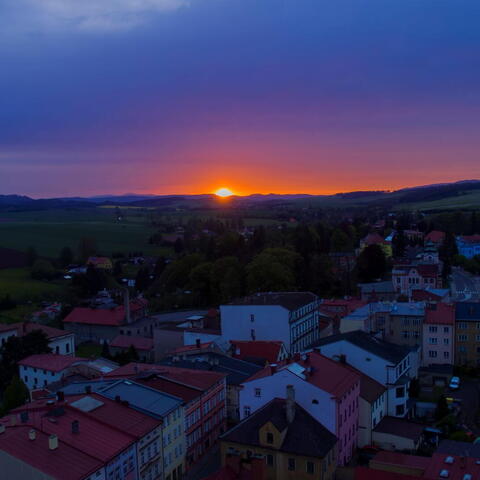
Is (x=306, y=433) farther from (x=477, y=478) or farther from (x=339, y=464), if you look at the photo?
(x=477, y=478)

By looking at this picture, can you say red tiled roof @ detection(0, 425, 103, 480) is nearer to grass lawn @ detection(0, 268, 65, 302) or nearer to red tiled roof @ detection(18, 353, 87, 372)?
red tiled roof @ detection(18, 353, 87, 372)

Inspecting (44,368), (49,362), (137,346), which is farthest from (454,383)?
(49,362)

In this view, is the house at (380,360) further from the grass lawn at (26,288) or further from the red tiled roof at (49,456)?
the grass lawn at (26,288)

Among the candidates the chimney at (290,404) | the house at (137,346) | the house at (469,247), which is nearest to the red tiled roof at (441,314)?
the chimney at (290,404)

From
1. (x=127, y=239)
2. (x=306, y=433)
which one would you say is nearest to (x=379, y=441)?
(x=306, y=433)

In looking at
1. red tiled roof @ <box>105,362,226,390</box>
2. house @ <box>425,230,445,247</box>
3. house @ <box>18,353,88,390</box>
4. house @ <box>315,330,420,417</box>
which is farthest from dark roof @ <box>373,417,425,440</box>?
house @ <box>425,230,445,247</box>

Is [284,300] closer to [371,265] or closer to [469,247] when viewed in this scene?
[371,265]

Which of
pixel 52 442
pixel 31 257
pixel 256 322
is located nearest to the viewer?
pixel 52 442
